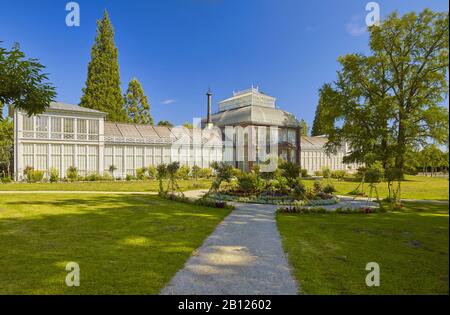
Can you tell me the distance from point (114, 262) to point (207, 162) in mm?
33205

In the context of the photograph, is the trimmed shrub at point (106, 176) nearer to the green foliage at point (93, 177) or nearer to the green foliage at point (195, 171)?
the green foliage at point (93, 177)

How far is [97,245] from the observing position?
6621mm

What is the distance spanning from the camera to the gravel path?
441 cm

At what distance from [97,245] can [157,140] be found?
97.1ft

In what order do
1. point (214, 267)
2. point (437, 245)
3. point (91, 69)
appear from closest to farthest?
point (214, 267)
point (437, 245)
point (91, 69)

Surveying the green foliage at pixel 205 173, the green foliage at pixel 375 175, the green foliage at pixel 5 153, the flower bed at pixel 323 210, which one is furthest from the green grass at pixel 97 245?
the green foliage at pixel 5 153

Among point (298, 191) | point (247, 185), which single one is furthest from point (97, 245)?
point (247, 185)

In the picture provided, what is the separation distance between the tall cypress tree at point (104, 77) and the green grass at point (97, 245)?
27.5 metres

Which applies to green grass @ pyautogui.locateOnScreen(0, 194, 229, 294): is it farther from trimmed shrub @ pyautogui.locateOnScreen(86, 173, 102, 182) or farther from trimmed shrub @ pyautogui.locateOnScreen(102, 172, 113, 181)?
trimmed shrub @ pyautogui.locateOnScreen(102, 172, 113, 181)

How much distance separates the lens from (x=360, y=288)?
14.4 ft

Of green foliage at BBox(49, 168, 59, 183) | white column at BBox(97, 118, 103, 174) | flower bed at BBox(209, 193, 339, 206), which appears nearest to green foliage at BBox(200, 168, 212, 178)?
white column at BBox(97, 118, 103, 174)

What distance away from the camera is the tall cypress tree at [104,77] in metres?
36.4
